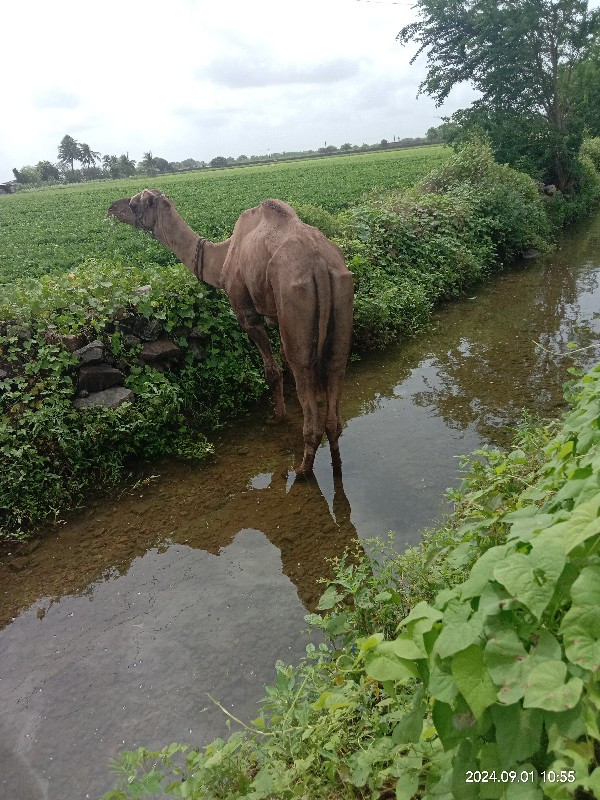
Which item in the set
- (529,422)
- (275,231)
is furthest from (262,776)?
(275,231)

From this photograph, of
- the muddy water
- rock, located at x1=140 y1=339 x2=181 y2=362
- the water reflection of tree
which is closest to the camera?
the muddy water

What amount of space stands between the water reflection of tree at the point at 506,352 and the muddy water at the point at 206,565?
0.12 feet

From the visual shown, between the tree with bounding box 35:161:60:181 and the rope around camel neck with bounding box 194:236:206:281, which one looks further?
the tree with bounding box 35:161:60:181

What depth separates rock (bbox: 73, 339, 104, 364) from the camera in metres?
5.67

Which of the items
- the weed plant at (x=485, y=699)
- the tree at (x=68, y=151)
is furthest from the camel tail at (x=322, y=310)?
the tree at (x=68, y=151)

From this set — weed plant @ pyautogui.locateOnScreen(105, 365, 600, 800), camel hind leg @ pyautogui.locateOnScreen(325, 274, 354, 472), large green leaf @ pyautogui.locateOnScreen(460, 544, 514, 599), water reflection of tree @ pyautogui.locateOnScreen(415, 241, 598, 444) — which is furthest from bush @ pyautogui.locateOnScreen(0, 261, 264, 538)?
large green leaf @ pyautogui.locateOnScreen(460, 544, 514, 599)

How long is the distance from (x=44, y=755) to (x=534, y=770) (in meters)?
2.73

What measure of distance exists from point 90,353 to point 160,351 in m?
0.76

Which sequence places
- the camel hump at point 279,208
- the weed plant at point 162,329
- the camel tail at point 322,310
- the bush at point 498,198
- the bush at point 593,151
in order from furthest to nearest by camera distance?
1. the bush at point 593,151
2. the bush at point 498,198
3. the camel hump at point 279,208
4. the weed plant at point 162,329
5. the camel tail at point 322,310

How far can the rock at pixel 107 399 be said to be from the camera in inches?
215

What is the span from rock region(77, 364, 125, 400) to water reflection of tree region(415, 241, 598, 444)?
3384mm

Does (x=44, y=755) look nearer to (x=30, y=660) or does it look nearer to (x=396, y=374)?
(x=30, y=660)

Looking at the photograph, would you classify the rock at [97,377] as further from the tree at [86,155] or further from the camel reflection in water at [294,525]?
the tree at [86,155]

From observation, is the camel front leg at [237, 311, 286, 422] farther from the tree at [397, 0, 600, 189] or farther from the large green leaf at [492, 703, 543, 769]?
the tree at [397, 0, 600, 189]
